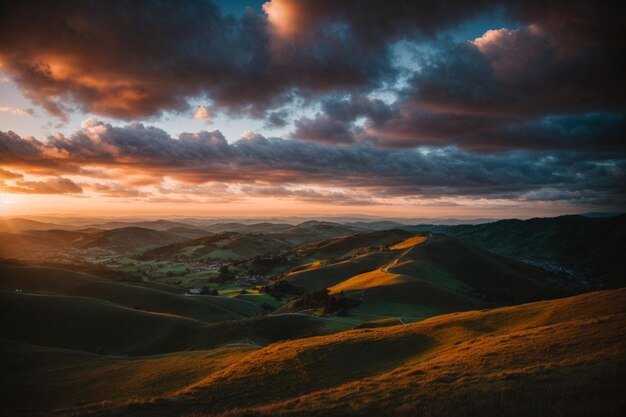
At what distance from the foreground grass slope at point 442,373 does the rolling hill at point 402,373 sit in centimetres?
10

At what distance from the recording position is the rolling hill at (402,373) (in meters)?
20.1

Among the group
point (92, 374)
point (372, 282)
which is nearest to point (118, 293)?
point (92, 374)

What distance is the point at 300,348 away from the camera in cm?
4116

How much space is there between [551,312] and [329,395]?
107ft

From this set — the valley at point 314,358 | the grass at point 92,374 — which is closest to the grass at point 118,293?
the valley at point 314,358

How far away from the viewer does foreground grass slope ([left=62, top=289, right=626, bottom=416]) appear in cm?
1967

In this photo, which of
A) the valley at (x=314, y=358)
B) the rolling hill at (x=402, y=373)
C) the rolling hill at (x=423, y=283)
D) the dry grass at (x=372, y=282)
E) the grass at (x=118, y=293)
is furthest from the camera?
the dry grass at (x=372, y=282)

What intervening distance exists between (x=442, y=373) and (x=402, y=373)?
11.9 ft

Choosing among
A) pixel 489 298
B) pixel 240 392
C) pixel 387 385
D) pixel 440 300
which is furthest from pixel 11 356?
pixel 489 298

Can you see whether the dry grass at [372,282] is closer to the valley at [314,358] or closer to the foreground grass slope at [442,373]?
the valley at [314,358]

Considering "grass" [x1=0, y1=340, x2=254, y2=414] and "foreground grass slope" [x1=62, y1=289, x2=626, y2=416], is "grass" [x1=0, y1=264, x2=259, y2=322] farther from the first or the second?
"foreground grass slope" [x1=62, y1=289, x2=626, y2=416]

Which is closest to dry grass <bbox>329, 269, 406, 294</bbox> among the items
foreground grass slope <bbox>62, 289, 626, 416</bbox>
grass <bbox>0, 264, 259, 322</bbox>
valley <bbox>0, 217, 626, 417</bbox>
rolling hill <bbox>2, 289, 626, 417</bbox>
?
valley <bbox>0, 217, 626, 417</bbox>

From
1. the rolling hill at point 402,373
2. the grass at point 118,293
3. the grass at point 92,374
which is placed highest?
the rolling hill at point 402,373

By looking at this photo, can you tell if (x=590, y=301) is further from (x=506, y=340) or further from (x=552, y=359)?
(x=552, y=359)
